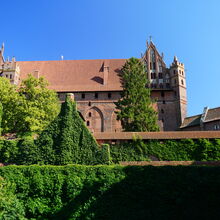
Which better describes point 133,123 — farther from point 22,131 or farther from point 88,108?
point 88,108

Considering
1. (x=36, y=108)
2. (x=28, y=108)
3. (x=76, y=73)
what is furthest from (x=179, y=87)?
(x=28, y=108)

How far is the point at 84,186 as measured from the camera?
13234mm

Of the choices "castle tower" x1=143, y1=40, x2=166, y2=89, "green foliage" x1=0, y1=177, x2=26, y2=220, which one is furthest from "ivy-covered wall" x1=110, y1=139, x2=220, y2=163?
"castle tower" x1=143, y1=40, x2=166, y2=89

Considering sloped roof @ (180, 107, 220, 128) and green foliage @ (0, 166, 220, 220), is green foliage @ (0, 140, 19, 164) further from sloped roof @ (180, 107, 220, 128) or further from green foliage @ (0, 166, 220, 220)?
sloped roof @ (180, 107, 220, 128)

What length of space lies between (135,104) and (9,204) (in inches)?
746

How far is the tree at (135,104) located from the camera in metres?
27.0

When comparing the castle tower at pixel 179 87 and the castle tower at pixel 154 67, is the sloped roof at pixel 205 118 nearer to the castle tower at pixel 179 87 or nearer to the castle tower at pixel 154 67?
the castle tower at pixel 179 87

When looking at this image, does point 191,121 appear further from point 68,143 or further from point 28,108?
point 68,143

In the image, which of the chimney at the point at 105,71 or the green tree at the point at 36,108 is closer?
the green tree at the point at 36,108

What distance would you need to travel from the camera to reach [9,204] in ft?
39.3

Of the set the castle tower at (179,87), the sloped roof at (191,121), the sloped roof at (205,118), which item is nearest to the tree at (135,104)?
the sloped roof at (205,118)

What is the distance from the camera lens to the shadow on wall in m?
12.5

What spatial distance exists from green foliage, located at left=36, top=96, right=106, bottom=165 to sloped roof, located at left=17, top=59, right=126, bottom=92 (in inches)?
951

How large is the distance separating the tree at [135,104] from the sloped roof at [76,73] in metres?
10.6
